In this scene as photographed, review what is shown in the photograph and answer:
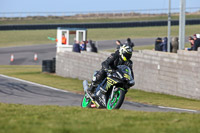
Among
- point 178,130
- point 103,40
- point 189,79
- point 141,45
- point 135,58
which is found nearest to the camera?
point 178,130

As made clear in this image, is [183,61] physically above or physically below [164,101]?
above

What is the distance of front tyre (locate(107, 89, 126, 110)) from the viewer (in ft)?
33.2

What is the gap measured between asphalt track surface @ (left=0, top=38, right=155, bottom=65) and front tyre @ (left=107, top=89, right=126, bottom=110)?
29238mm

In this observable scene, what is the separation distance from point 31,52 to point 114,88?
39.6 m

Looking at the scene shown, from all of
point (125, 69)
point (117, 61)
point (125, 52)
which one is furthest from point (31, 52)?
point (125, 69)

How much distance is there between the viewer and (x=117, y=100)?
10258 mm

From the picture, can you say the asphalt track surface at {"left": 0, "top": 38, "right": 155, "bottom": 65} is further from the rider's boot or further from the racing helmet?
the racing helmet

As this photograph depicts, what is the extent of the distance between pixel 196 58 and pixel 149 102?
2.53 meters

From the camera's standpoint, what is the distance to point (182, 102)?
52.2 feet

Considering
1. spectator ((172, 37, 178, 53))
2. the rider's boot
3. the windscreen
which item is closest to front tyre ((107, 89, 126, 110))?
the windscreen

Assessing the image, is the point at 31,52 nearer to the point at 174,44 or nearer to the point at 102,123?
the point at 174,44

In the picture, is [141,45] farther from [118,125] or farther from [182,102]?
[118,125]

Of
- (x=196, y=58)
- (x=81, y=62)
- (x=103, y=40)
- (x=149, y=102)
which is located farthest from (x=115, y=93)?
(x=103, y=40)

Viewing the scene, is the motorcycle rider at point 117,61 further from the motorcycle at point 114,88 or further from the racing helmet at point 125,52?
the motorcycle at point 114,88
